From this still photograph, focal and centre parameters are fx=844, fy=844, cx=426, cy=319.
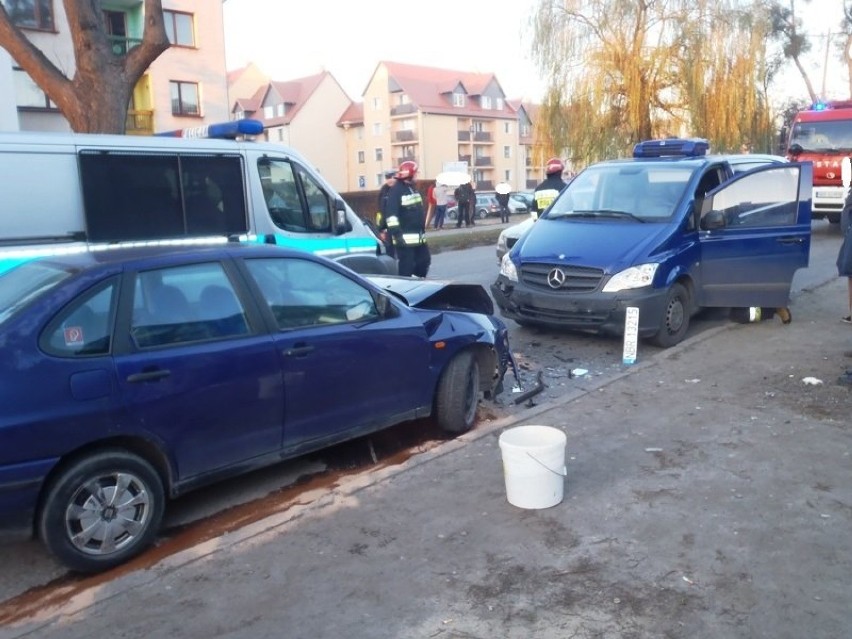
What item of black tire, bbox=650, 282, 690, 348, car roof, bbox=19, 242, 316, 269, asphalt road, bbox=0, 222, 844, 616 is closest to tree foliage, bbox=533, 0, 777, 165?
asphalt road, bbox=0, 222, 844, 616

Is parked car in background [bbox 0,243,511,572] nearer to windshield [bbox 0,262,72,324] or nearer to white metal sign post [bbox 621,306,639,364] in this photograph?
windshield [bbox 0,262,72,324]

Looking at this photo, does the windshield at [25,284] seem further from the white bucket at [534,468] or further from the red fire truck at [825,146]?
the red fire truck at [825,146]

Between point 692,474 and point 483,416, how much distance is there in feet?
6.11

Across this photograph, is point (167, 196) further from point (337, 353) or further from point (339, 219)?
point (337, 353)

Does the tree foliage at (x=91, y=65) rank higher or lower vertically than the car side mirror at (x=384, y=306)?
higher

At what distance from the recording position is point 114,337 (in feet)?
13.8

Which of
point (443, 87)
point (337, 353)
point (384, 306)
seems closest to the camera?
point (337, 353)

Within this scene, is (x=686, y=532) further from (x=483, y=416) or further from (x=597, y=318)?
(x=597, y=318)

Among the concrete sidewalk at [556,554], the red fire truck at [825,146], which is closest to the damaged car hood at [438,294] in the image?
the concrete sidewalk at [556,554]

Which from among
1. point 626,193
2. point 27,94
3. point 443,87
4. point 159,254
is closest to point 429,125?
point 443,87

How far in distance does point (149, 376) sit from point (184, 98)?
3297cm

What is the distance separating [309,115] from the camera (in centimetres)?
7169

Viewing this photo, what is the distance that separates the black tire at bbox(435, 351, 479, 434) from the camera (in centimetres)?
591

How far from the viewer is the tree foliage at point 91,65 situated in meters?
12.2
